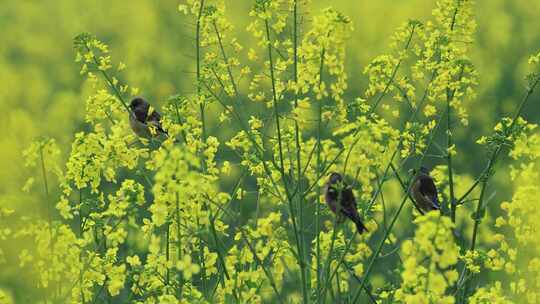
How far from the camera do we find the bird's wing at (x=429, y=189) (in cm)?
491

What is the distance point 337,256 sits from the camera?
4.60 metres

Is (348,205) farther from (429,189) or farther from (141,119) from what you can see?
(141,119)

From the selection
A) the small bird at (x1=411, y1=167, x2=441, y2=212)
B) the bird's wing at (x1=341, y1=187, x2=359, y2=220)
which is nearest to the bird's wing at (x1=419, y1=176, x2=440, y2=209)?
the small bird at (x1=411, y1=167, x2=441, y2=212)

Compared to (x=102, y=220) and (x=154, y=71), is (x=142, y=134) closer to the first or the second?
(x=102, y=220)

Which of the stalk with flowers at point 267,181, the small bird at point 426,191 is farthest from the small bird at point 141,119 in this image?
the small bird at point 426,191

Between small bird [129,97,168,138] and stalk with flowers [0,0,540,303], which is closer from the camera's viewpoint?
stalk with flowers [0,0,540,303]

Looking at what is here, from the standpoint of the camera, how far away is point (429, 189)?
16.1 ft

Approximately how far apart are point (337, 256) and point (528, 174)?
88cm

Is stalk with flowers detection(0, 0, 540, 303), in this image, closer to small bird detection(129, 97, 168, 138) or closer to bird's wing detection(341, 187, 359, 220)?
bird's wing detection(341, 187, 359, 220)

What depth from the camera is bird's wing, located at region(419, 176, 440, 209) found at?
16.1ft

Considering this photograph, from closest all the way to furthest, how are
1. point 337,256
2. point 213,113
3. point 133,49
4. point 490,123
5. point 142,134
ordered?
1. point 337,256
2. point 142,134
3. point 490,123
4. point 213,113
5. point 133,49

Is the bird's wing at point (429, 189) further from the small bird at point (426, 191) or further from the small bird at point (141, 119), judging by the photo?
the small bird at point (141, 119)

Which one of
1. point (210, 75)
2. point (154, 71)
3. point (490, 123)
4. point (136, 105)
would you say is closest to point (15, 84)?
point (154, 71)

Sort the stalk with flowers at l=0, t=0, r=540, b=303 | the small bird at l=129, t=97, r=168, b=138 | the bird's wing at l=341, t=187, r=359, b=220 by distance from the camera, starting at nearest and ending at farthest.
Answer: the stalk with flowers at l=0, t=0, r=540, b=303
the bird's wing at l=341, t=187, r=359, b=220
the small bird at l=129, t=97, r=168, b=138
